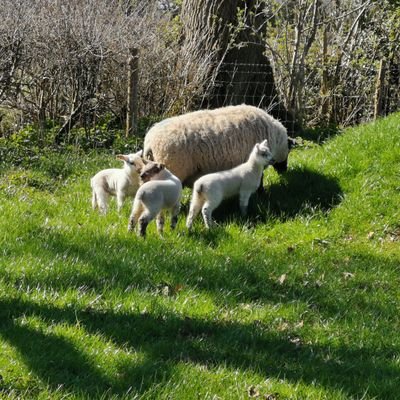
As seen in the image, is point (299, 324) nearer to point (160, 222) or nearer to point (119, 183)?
Answer: point (160, 222)

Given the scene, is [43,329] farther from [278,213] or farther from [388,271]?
[278,213]

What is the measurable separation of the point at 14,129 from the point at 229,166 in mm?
5826

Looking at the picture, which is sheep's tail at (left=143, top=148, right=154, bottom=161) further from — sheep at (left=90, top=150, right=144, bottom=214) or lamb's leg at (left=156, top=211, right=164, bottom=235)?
lamb's leg at (left=156, top=211, right=164, bottom=235)

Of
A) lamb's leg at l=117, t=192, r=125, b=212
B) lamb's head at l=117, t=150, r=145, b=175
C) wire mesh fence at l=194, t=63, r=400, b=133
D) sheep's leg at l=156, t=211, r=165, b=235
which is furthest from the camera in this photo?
wire mesh fence at l=194, t=63, r=400, b=133

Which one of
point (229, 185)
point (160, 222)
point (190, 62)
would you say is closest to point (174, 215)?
point (160, 222)

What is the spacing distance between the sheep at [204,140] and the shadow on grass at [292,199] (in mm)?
551

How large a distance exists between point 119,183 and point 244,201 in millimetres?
1490

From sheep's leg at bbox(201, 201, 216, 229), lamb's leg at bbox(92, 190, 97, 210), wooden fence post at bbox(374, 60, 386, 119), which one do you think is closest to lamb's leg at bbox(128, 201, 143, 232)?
sheep's leg at bbox(201, 201, 216, 229)

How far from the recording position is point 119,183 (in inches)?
310

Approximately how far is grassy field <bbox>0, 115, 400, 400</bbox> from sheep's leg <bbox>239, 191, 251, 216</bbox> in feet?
0.45

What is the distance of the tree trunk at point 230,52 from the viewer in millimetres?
12727

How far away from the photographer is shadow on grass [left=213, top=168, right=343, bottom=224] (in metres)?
8.34

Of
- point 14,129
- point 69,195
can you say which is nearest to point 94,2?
point 14,129

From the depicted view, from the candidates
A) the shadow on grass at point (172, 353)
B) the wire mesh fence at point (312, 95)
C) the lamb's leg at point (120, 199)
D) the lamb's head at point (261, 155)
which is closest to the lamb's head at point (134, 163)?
the lamb's leg at point (120, 199)
